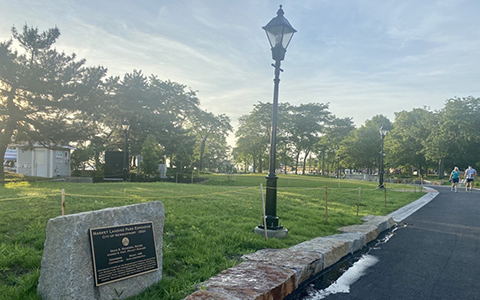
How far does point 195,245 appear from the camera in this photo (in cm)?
512

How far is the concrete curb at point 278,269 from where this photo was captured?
342 cm

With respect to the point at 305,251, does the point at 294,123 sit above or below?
above

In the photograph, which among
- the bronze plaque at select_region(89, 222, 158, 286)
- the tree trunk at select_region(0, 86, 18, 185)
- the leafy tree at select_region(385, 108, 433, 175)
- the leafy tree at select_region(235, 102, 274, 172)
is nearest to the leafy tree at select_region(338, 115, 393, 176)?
the leafy tree at select_region(385, 108, 433, 175)

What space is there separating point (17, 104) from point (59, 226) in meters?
22.3

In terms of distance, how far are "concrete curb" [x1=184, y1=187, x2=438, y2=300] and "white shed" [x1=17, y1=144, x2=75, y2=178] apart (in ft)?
100

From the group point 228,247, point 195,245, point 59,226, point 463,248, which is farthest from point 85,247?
point 463,248

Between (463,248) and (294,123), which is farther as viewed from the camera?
(294,123)

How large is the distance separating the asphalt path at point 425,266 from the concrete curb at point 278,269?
0.49 metres

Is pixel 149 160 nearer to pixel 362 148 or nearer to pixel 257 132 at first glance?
pixel 257 132

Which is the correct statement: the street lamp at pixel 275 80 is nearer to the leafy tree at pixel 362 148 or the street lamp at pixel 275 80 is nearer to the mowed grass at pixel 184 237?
the mowed grass at pixel 184 237

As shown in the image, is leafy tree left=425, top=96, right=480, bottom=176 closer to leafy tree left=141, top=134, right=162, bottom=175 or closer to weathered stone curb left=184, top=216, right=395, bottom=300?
leafy tree left=141, top=134, right=162, bottom=175

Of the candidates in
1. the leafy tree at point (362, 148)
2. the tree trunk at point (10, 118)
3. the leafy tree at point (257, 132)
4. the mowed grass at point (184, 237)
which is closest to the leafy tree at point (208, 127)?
the leafy tree at point (257, 132)

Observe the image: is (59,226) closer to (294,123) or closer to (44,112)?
(44,112)

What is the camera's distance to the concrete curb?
3.42 metres
